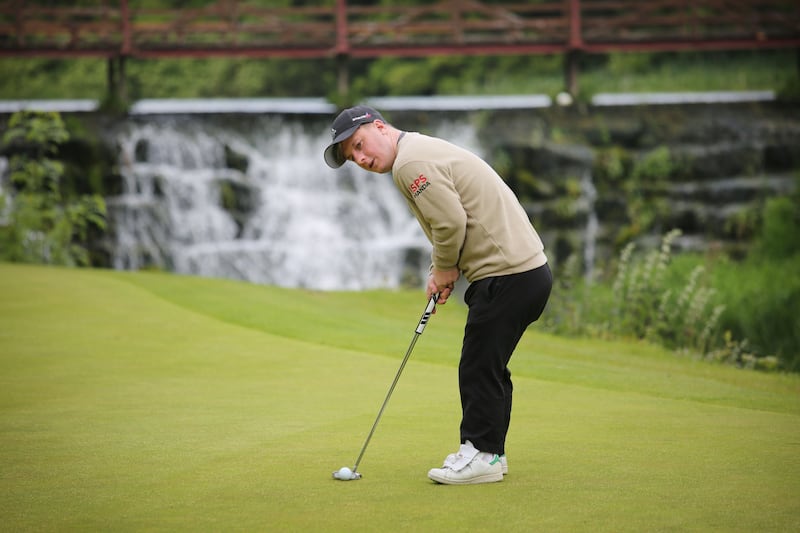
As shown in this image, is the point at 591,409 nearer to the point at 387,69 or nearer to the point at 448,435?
the point at 448,435

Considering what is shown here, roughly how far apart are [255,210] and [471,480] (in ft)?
56.4

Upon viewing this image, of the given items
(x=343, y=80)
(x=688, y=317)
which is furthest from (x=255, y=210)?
(x=688, y=317)

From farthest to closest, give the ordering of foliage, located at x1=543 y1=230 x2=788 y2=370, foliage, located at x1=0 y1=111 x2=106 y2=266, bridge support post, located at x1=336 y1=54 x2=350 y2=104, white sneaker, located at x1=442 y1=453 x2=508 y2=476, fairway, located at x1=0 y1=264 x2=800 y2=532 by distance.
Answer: bridge support post, located at x1=336 y1=54 x2=350 y2=104 → foliage, located at x1=0 y1=111 x2=106 y2=266 → foliage, located at x1=543 y1=230 x2=788 y2=370 → white sneaker, located at x1=442 y1=453 x2=508 y2=476 → fairway, located at x1=0 y1=264 x2=800 y2=532

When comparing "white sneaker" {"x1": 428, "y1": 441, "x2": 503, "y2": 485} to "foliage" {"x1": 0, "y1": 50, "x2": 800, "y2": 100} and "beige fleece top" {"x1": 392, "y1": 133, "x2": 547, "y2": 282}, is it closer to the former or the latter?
"beige fleece top" {"x1": 392, "y1": 133, "x2": 547, "y2": 282}

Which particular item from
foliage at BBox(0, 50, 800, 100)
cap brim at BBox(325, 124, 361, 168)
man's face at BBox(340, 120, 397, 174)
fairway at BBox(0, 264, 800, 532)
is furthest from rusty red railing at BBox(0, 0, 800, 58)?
man's face at BBox(340, 120, 397, 174)

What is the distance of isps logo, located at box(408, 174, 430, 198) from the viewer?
16.0 ft

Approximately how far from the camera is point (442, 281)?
5.06 metres

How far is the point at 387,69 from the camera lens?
121ft

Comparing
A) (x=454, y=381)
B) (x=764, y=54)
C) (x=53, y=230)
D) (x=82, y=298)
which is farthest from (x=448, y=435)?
(x=764, y=54)

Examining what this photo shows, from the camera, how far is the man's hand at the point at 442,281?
505 cm

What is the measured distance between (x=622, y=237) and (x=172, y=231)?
8.70 m

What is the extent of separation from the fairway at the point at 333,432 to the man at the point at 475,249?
33 cm

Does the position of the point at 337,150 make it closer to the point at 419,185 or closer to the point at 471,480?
the point at 419,185

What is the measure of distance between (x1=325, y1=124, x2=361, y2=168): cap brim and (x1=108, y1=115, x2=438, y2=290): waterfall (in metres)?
15.3
